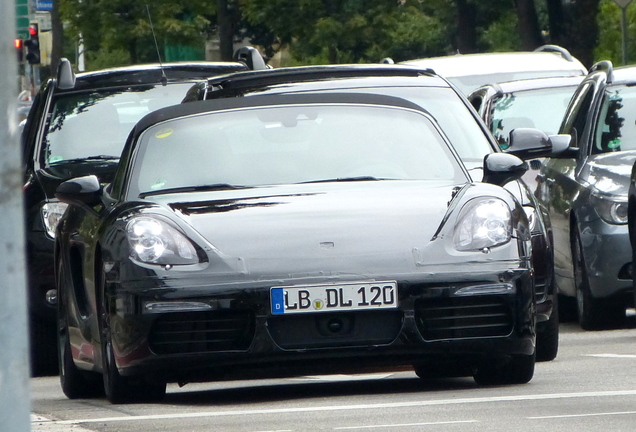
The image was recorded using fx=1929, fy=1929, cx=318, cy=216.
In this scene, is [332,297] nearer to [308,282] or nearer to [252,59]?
[308,282]

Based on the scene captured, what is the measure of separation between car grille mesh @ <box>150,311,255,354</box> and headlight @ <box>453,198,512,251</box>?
89cm

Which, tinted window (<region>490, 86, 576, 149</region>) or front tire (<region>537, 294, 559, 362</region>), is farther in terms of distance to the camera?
tinted window (<region>490, 86, 576, 149</region>)

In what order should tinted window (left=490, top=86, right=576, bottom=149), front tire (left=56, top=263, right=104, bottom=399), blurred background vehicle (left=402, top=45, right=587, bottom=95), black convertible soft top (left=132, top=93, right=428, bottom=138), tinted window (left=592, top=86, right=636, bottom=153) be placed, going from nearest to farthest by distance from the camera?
1. black convertible soft top (left=132, top=93, right=428, bottom=138)
2. front tire (left=56, top=263, right=104, bottom=399)
3. tinted window (left=592, top=86, right=636, bottom=153)
4. tinted window (left=490, top=86, right=576, bottom=149)
5. blurred background vehicle (left=402, top=45, right=587, bottom=95)

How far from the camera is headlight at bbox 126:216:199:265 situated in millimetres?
7430

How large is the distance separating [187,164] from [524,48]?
1216 inches

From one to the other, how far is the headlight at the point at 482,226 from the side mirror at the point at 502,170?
62cm

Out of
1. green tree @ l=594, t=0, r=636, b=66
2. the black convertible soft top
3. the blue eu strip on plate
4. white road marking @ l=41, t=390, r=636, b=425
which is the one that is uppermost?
the black convertible soft top

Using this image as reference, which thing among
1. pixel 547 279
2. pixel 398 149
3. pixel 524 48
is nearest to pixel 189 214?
pixel 398 149

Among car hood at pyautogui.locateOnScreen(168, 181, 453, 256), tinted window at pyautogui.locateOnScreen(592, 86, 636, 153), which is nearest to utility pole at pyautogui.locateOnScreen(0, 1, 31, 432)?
car hood at pyautogui.locateOnScreen(168, 181, 453, 256)

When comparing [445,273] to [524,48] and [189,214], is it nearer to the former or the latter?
[189,214]

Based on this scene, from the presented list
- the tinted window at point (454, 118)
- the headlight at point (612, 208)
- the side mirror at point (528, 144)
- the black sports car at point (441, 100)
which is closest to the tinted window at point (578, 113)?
the headlight at point (612, 208)

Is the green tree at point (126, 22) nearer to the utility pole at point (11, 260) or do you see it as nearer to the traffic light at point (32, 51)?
the traffic light at point (32, 51)

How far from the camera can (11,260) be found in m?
3.96

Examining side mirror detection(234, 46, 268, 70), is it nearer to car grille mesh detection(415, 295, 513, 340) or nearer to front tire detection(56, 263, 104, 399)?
front tire detection(56, 263, 104, 399)
